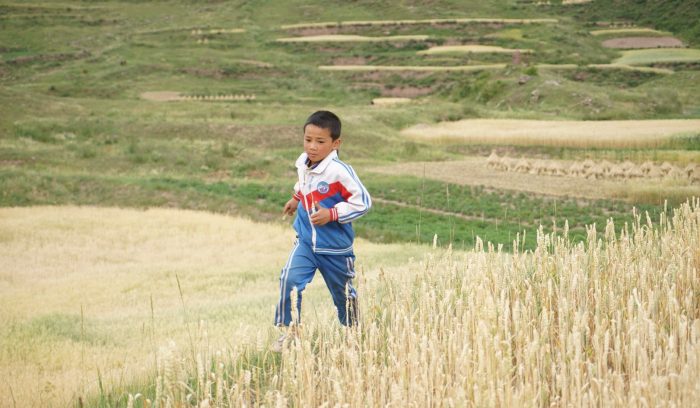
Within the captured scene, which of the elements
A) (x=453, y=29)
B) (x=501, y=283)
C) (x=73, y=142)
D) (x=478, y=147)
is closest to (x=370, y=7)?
(x=453, y=29)

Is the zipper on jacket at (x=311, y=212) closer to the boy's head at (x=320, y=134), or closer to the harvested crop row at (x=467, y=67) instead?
the boy's head at (x=320, y=134)

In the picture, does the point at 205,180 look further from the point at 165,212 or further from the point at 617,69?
the point at 617,69

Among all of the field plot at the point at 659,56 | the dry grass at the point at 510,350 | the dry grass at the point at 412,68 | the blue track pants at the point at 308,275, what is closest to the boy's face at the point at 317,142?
the blue track pants at the point at 308,275

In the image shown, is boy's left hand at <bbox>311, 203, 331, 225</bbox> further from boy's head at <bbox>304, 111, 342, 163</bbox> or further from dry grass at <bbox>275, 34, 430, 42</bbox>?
dry grass at <bbox>275, 34, 430, 42</bbox>

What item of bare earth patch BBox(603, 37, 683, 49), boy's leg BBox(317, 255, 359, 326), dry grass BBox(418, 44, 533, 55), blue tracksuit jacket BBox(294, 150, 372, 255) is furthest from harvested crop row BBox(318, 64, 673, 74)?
boy's leg BBox(317, 255, 359, 326)

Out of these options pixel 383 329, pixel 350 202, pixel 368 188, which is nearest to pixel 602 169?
pixel 368 188

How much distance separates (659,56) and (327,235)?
212 feet

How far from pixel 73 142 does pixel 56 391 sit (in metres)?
28.1

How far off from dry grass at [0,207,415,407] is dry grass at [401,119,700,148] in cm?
1996

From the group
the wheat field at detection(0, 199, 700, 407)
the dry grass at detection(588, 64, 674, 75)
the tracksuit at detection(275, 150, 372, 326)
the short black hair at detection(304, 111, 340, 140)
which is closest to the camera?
the wheat field at detection(0, 199, 700, 407)

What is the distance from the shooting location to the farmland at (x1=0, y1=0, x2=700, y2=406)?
17.6 feet

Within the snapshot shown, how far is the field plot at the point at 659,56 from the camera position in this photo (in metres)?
61.7

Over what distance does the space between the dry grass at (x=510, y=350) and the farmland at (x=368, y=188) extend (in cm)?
4

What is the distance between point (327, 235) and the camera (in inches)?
257
